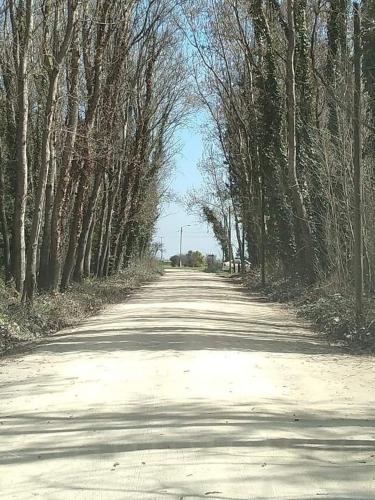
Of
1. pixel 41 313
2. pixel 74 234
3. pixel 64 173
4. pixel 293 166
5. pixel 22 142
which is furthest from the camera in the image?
pixel 74 234

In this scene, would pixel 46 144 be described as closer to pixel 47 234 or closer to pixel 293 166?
pixel 47 234

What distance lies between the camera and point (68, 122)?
21.8 metres

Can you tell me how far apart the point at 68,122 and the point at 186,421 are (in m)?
16.7

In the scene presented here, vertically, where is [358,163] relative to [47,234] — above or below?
above

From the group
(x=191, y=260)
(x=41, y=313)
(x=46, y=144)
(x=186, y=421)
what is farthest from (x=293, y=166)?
(x=191, y=260)

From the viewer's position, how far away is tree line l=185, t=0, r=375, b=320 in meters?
16.3

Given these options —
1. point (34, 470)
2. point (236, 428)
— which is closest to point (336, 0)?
point (236, 428)

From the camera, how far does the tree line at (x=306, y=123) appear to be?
53.6 feet

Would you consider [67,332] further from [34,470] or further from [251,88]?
Answer: [251,88]

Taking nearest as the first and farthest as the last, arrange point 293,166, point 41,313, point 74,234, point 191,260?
point 41,313 → point 293,166 → point 74,234 → point 191,260

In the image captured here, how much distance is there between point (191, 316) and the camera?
1706 cm

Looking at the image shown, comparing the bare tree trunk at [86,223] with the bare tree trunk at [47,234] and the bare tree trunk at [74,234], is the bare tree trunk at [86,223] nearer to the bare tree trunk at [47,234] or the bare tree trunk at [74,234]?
the bare tree trunk at [74,234]

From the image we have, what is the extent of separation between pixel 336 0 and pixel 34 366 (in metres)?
17.6

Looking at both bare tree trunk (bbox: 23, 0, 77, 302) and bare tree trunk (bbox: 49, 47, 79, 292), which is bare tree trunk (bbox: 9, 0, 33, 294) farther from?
bare tree trunk (bbox: 49, 47, 79, 292)
